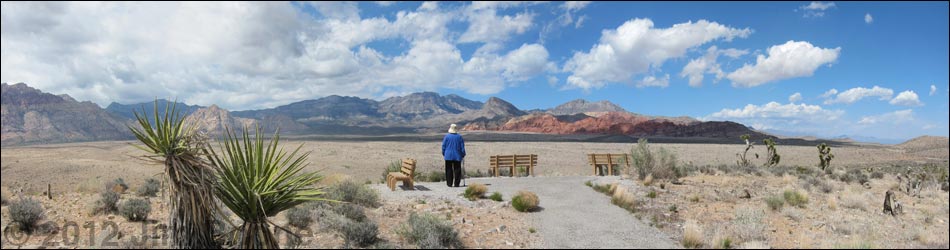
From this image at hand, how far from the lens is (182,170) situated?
5.46 meters

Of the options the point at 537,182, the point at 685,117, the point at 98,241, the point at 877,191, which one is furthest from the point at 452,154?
the point at 685,117

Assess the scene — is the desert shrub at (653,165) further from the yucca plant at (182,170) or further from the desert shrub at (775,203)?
the yucca plant at (182,170)

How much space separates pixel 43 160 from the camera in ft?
78.9

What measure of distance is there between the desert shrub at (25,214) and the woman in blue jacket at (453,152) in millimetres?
7882

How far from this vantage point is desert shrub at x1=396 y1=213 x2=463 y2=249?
6895 millimetres

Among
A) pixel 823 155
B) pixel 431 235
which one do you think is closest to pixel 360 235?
pixel 431 235

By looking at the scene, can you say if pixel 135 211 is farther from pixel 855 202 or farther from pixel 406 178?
pixel 855 202

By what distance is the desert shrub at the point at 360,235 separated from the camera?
23.0ft

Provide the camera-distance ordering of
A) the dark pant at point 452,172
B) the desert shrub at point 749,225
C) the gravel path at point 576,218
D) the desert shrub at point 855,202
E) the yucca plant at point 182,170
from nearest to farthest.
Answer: the yucca plant at point 182,170, the gravel path at point 576,218, the desert shrub at point 749,225, the desert shrub at point 855,202, the dark pant at point 452,172

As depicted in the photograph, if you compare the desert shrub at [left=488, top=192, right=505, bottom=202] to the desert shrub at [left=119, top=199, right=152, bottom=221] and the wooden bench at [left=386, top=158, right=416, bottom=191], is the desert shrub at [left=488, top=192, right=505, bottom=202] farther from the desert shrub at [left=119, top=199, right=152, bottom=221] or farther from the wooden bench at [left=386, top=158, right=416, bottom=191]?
the desert shrub at [left=119, top=199, right=152, bottom=221]

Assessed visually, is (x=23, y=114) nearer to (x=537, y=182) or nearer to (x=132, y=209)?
(x=132, y=209)

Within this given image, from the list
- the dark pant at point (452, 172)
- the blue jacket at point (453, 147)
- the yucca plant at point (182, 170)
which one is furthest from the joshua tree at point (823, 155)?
the yucca plant at point (182, 170)

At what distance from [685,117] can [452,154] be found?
152660mm

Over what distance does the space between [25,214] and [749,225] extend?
11.2 m
